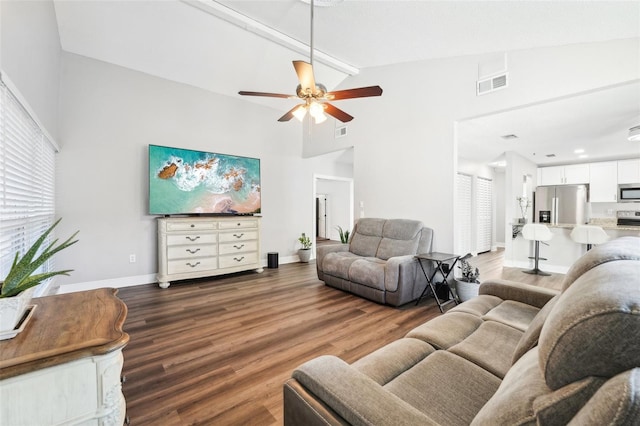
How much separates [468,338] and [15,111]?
138 inches

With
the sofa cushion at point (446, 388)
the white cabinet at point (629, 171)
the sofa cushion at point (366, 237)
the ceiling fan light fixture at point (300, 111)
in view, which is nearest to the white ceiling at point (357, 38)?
the white cabinet at point (629, 171)

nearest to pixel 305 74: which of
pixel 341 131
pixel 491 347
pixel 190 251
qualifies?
pixel 491 347

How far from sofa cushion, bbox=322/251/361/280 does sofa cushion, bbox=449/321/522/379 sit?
2.22 metres

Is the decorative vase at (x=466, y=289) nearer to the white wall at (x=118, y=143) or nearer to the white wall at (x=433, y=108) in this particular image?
the white wall at (x=433, y=108)

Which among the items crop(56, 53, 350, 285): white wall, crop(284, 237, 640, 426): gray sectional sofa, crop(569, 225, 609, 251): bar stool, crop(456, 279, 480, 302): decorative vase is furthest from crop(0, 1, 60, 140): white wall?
crop(569, 225, 609, 251): bar stool

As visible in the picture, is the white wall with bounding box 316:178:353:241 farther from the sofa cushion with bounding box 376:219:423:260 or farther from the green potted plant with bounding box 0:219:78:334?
the green potted plant with bounding box 0:219:78:334

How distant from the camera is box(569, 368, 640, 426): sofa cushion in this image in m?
0.43

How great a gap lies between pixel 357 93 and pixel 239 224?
3145mm

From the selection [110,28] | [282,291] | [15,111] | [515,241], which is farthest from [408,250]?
[110,28]

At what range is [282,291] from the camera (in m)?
3.92

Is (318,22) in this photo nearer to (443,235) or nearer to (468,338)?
(443,235)

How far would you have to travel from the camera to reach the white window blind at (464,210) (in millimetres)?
6652

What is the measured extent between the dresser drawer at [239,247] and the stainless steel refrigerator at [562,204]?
6567mm

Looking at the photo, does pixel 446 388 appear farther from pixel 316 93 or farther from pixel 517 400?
pixel 316 93
